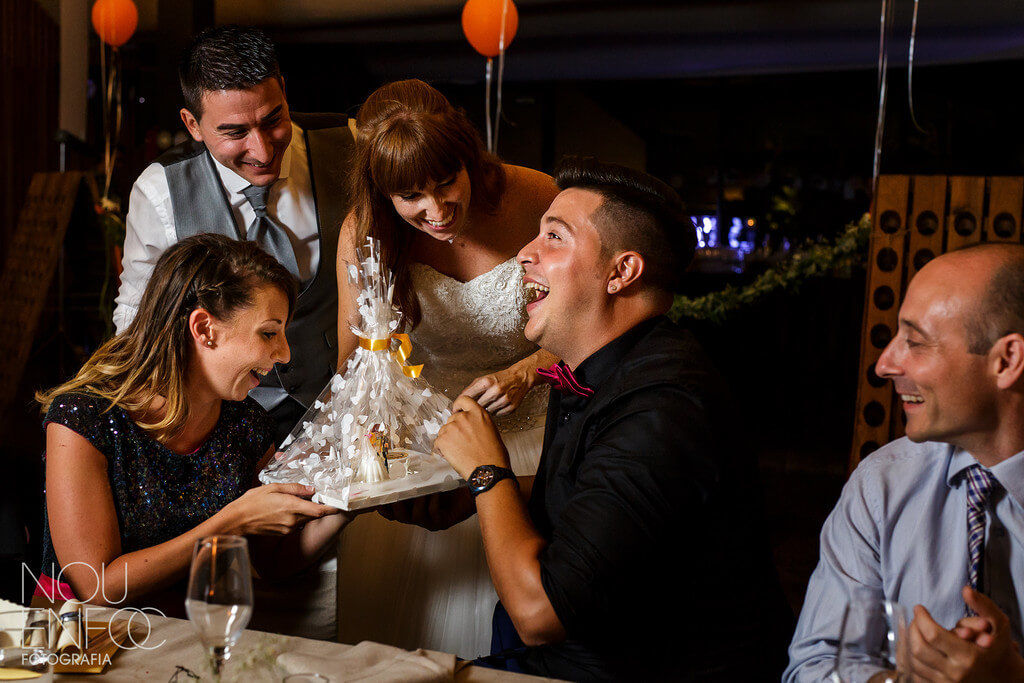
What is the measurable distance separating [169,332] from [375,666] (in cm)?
108

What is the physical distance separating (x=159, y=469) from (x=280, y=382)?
1.00 metres

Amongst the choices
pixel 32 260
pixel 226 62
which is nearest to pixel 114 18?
pixel 32 260

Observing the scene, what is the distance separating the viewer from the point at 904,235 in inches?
159

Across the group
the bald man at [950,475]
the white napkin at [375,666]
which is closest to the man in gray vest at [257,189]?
the white napkin at [375,666]

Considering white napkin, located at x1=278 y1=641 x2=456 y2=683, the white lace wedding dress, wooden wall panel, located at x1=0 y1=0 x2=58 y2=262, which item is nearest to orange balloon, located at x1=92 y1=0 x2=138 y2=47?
wooden wall panel, located at x1=0 y1=0 x2=58 y2=262

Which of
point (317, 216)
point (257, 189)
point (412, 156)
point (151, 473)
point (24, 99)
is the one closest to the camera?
point (151, 473)

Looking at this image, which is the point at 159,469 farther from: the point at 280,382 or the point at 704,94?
the point at 704,94

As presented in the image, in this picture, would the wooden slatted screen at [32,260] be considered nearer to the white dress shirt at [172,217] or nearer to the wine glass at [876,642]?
the white dress shirt at [172,217]

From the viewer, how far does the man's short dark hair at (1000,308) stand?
4.99 feet

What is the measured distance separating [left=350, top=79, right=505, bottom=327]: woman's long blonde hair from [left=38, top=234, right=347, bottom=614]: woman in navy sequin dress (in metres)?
0.43

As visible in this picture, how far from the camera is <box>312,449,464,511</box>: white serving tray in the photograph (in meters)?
1.79

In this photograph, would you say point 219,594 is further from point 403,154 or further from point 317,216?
point 317,216

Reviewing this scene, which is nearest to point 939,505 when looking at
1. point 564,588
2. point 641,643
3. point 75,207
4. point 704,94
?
point 641,643

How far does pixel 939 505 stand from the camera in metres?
1.61
